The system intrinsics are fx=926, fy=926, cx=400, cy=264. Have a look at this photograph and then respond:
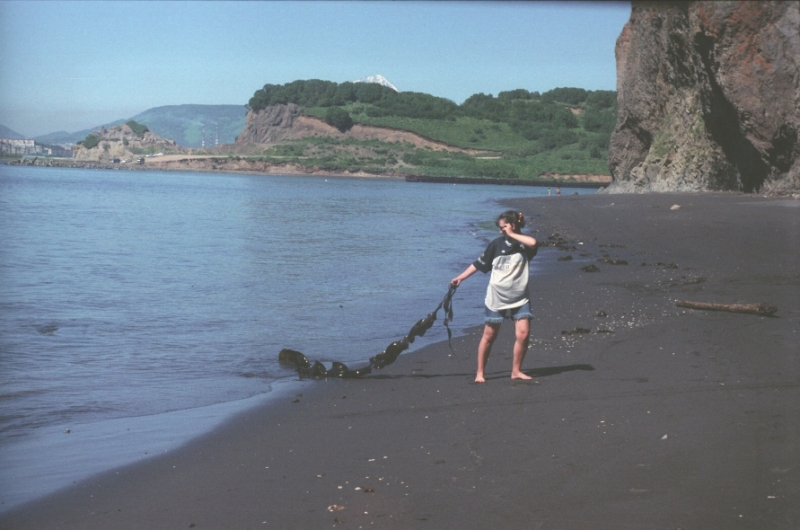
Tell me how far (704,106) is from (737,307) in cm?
2948

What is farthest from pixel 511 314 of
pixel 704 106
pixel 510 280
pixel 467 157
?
pixel 467 157

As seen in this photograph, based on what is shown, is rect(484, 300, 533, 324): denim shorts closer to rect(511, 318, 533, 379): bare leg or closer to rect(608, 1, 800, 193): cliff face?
rect(511, 318, 533, 379): bare leg

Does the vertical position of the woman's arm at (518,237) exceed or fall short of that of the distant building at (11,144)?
it falls short

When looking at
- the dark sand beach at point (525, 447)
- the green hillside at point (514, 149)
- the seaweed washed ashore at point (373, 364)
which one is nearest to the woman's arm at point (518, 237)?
the seaweed washed ashore at point (373, 364)

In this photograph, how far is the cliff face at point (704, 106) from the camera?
30516 mm

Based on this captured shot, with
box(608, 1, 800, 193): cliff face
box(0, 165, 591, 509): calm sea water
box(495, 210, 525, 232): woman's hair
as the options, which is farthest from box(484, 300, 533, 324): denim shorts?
box(608, 1, 800, 193): cliff face

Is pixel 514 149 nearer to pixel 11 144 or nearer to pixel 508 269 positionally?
pixel 11 144

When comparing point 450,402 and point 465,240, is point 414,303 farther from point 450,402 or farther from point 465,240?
point 465,240

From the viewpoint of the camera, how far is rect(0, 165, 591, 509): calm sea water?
315 inches

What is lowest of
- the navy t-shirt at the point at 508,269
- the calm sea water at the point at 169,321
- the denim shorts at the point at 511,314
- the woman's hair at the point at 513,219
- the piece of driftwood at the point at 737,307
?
the calm sea water at the point at 169,321

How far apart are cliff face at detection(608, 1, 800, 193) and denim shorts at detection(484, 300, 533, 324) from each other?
949cm

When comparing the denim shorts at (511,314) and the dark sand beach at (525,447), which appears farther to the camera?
the denim shorts at (511,314)

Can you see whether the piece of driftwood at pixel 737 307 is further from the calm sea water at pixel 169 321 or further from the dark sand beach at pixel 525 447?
the calm sea water at pixel 169 321

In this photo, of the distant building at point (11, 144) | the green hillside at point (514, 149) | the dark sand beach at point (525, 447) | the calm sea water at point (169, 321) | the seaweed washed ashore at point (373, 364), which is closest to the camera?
the dark sand beach at point (525, 447)
